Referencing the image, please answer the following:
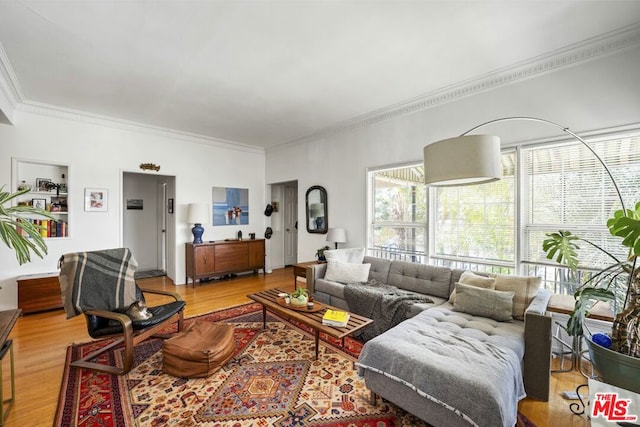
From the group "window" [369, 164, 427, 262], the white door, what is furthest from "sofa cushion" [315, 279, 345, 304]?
the white door

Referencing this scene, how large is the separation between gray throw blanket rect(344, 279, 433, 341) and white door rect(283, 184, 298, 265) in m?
3.90

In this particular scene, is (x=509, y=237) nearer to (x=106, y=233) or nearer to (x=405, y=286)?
(x=405, y=286)

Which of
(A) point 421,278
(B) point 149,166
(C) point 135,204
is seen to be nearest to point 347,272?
(A) point 421,278

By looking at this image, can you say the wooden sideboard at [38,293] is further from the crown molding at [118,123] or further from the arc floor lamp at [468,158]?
the arc floor lamp at [468,158]

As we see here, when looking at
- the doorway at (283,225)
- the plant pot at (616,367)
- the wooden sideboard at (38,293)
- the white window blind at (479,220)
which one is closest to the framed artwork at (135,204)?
the wooden sideboard at (38,293)

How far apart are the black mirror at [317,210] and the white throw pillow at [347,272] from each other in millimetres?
1456

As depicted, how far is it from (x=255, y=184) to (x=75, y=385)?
184 inches

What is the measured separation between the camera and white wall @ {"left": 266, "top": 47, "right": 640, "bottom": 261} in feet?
8.23

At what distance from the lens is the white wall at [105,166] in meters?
3.82

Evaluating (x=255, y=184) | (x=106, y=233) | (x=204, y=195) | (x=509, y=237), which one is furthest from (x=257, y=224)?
(x=509, y=237)

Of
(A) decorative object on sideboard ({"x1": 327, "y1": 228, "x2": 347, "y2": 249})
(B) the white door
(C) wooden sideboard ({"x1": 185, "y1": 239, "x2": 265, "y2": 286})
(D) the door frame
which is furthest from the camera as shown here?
(B) the white door

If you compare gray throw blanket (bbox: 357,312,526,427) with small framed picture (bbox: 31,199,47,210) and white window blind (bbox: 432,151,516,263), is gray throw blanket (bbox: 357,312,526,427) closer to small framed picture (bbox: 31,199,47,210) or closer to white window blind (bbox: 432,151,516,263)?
white window blind (bbox: 432,151,516,263)

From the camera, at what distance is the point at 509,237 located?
10.3 ft

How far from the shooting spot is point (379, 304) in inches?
115
